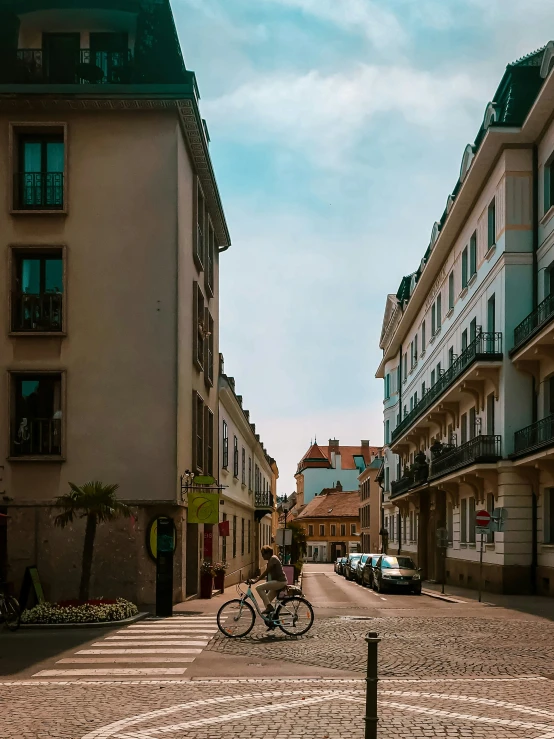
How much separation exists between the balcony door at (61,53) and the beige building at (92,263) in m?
0.04

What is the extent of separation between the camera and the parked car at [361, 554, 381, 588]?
127 feet

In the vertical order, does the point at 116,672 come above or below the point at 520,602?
above

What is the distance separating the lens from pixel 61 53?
26.1 meters


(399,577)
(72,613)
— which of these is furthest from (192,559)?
(72,613)

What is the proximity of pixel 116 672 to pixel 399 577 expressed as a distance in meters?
22.7

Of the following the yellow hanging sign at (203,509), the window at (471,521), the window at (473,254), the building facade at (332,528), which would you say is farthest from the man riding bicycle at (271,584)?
the building facade at (332,528)

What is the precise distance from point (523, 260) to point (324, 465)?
132 meters

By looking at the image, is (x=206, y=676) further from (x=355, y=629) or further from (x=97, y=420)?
(x=97, y=420)

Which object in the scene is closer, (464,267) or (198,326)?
(198,326)

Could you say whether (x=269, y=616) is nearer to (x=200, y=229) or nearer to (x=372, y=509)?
(x=200, y=229)

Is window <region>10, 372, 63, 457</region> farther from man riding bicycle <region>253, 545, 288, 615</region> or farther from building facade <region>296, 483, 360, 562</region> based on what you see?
building facade <region>296, 483, 360, 562</region>

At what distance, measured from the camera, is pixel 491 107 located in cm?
3212

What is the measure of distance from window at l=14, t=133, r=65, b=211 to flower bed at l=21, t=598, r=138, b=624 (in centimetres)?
1106

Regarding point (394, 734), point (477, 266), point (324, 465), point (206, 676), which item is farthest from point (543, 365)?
point (324, 465)
